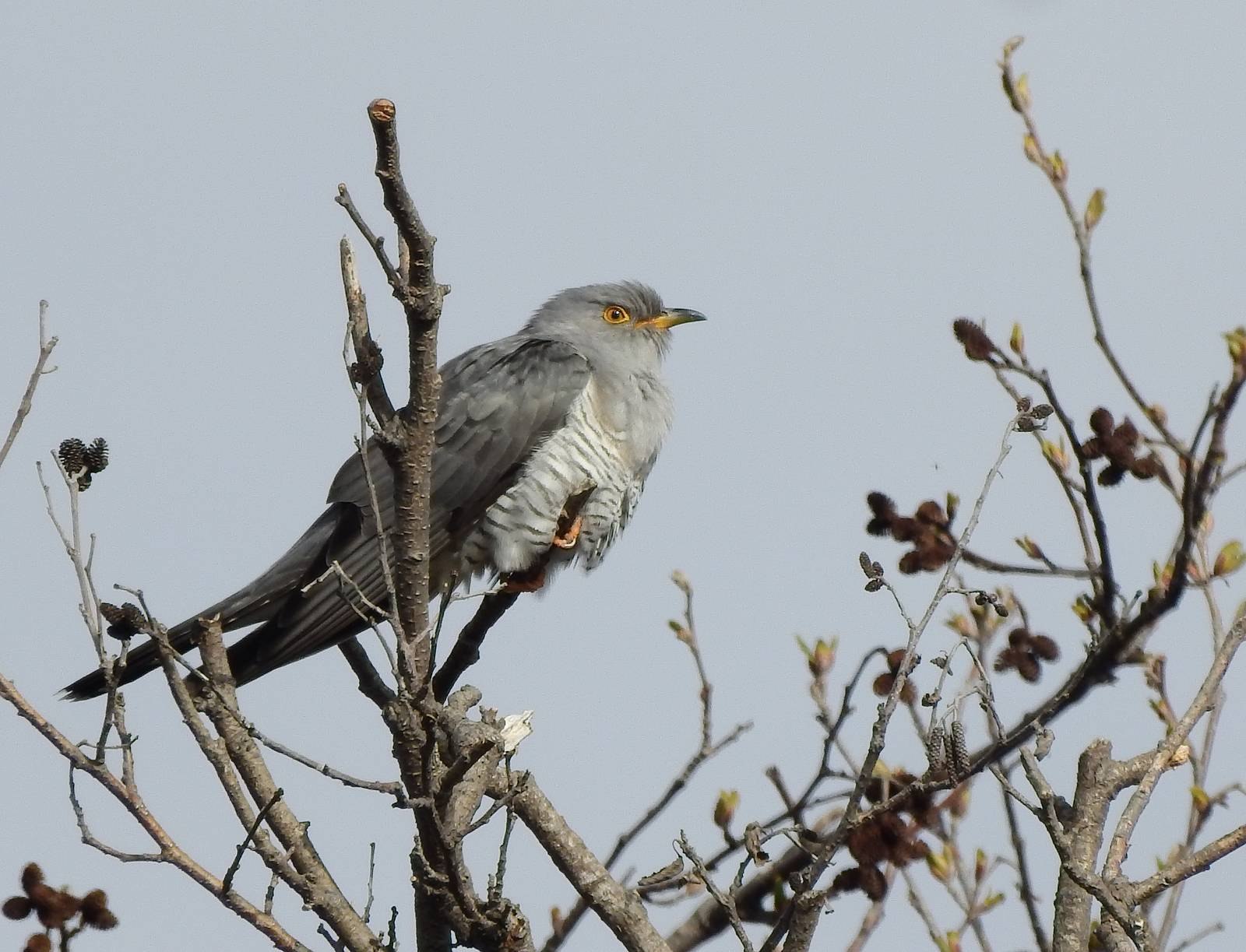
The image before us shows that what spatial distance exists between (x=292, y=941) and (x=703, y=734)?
1150 millimetres

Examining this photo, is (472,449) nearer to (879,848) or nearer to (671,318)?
(671,318)

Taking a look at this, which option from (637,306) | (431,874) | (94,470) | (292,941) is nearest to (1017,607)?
(431,874)

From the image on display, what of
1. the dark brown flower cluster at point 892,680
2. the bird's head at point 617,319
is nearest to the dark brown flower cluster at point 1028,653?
the dark brown flower cluster at point 892,680

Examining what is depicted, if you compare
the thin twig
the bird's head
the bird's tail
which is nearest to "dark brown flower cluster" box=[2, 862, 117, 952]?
the thin twig

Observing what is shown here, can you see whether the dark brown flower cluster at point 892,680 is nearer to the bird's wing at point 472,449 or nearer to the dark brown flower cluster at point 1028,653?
the dark brown flower cluster at point 1028,653

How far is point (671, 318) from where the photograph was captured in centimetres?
624

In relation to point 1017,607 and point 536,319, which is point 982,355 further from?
point 536,319

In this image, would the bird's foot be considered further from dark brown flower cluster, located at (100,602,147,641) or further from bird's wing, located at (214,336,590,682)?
dark brown flower cluster, located at (100,602,147,641)

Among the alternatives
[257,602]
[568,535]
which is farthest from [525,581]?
[257,602]

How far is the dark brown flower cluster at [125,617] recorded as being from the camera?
10.8 feet

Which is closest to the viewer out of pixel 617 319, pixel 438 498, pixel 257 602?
pixel 257 602

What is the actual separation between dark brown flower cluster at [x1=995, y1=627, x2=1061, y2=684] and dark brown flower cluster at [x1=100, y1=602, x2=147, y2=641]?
2053mm

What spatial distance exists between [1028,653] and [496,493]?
2.16 metres

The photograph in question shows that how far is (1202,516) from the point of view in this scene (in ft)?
10.0
